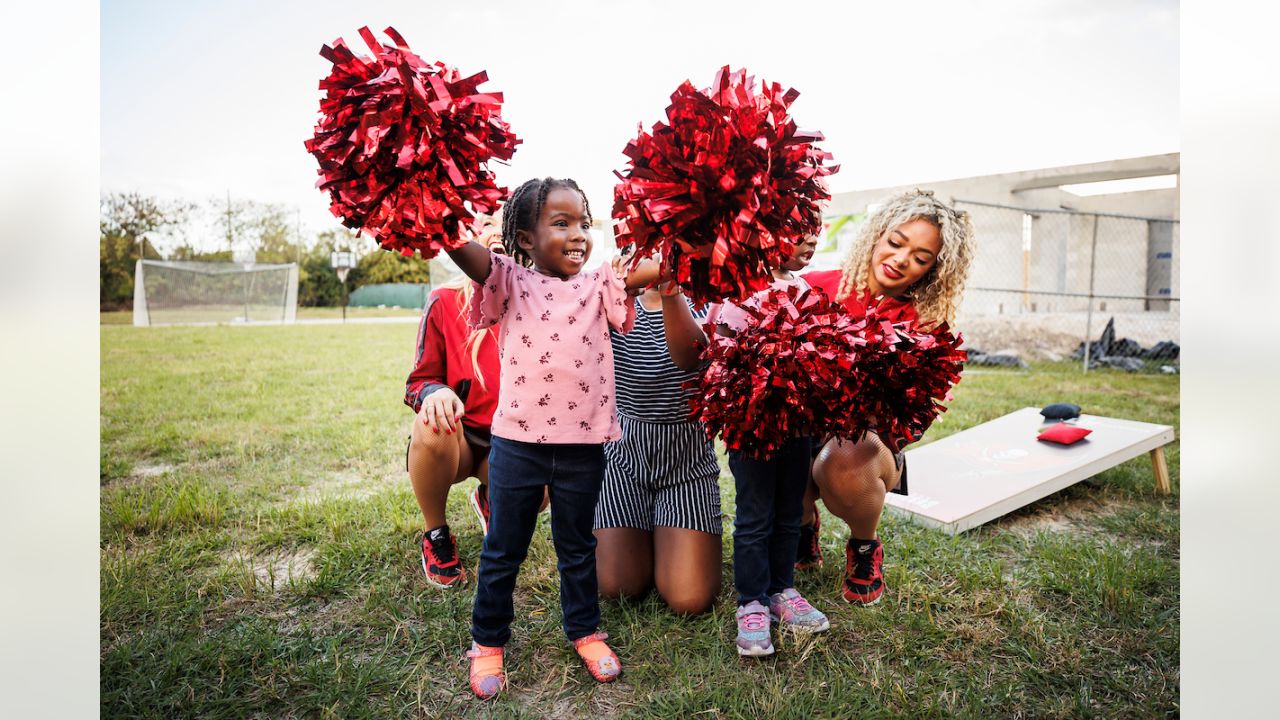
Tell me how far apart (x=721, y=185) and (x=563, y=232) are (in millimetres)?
593

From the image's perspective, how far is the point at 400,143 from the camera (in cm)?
131

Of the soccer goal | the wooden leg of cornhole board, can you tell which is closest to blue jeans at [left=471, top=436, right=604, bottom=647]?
the wooden leg of cornhole board

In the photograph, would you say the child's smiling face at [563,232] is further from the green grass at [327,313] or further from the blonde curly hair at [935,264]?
the green grass at [327,313]

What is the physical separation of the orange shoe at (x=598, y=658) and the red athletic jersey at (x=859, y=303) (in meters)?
1.11

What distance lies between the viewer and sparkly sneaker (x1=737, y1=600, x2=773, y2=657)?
6.52 feet

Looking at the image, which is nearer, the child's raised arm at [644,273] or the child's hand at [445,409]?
the child's raised arm at [644,273]

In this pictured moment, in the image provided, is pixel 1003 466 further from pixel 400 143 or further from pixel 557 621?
pixel 400 143

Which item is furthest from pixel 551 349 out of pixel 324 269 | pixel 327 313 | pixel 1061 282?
pixel 324 269

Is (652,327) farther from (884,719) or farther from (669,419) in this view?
(884,719)

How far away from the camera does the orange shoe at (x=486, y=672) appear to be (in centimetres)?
184

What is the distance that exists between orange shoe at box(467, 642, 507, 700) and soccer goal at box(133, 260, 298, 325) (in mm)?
17699

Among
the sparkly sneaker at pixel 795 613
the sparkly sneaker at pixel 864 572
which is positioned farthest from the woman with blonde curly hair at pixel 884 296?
the sparkly sneaker at pixel 795 613
